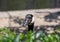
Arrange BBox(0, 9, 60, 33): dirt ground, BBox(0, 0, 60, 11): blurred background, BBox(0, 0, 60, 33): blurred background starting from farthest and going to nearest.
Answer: BBox(0, 0, 60, 11): blurred background, BBox(0, 0, 60, 33): blurred background, BBox(0, 9, 60, 33): dirt ground

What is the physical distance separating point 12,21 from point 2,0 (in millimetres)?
3648

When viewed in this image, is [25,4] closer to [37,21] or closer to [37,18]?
[37,18]

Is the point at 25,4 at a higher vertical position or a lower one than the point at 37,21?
higher

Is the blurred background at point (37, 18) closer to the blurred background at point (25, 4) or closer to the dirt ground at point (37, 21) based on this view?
the dirt ground at point (37, 21)

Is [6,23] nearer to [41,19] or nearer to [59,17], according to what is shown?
[41,19]

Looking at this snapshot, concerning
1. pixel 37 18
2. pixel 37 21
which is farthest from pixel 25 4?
pixel 37 21

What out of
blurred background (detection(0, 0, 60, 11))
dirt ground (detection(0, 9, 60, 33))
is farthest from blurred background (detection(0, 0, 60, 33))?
blurred background (detection(0, 0, 60, 11))

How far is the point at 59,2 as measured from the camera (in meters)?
8.48

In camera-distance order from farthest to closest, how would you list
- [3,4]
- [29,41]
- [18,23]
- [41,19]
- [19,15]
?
[3,4]
[19,15]
[41,19]
[18,23]
[29,41]

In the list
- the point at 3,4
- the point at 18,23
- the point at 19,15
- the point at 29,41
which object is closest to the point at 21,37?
the point at 29,41

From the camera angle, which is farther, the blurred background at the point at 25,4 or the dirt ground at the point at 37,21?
the blurred background at the point at 25,4

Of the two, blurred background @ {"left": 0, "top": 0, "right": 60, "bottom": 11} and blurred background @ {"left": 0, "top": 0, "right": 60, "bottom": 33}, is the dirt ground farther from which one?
blurred background @ {"left": 0, "top": 0, "right": 60, "bottom": 11}

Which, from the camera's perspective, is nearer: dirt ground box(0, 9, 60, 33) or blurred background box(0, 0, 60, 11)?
dirt ground box(0, 9, 60, 33)

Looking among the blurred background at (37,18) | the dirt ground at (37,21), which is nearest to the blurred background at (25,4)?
the blurred background at (37,18)
